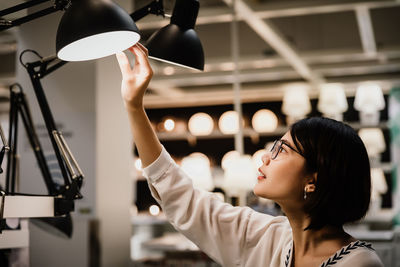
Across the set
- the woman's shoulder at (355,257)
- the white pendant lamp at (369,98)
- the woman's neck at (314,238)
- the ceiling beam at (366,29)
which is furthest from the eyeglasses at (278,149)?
the white pendant lamp at (369,98)

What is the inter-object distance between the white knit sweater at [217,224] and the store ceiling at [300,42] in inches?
123

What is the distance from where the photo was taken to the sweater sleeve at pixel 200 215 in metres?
1.42

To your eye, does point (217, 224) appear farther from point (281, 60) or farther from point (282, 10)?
point (281, 60)

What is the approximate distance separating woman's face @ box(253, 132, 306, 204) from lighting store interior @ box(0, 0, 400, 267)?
0.31m

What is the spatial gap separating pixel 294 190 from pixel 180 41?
54 cm

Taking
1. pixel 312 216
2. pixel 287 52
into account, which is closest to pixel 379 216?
pixel 287 52

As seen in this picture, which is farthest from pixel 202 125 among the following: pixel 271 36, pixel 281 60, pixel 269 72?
pixel 271 36

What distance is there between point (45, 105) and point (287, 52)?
4722 mm

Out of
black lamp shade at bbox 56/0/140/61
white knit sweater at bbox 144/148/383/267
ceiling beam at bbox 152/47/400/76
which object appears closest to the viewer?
black lamp shade at bbox 56/0/140/61

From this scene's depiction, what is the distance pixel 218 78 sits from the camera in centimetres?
766

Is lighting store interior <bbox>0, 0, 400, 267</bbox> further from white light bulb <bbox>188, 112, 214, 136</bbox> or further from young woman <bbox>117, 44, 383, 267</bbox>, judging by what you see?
young woman <bbox>117, 44, 383, 267</bbox>

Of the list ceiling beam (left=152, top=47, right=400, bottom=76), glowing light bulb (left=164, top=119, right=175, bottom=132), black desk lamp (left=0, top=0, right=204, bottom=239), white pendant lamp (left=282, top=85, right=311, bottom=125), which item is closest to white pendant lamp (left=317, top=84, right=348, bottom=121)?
white pendant lamp (left=282, top=85, right=311, bottom=125)

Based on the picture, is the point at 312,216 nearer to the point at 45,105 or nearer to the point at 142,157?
the point at 142,157

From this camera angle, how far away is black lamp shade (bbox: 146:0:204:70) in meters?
1.48
